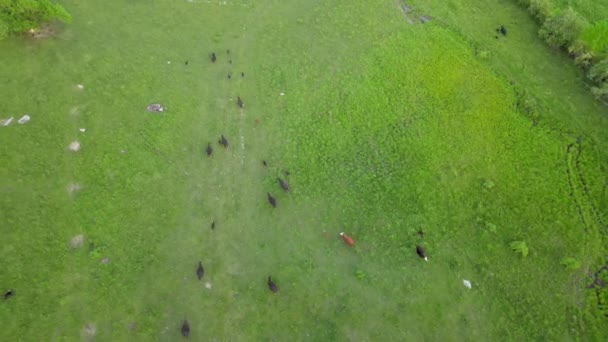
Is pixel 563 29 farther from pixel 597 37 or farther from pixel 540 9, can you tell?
pixel 540 9

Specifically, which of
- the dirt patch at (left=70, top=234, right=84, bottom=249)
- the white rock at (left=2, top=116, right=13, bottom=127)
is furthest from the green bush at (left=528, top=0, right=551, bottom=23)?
the white rock at (left=2, top=116, right=13, bottom=127)

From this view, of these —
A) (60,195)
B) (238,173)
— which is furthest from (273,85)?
(60,195)

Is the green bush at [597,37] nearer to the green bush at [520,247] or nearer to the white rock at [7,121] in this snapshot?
the green bush at [520,247]

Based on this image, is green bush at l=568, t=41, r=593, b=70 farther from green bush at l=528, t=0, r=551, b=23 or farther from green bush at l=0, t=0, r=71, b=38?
green bush at l=0, t=0, r=71, b=38

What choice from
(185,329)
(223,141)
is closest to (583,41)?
(223,141)

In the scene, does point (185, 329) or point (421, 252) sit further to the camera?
point (421, 252)

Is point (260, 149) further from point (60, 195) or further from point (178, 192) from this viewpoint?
point (60, 195)
